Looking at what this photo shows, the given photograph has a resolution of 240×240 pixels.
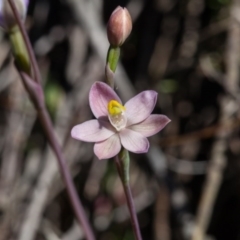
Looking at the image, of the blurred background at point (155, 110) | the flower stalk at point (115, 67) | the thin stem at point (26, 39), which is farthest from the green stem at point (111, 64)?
the blurred background at point (155, 110)

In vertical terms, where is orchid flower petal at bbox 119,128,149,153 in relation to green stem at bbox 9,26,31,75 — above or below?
below

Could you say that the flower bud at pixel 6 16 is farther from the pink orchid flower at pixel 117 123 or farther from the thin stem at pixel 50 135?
the pink orchid flower at pixel 117 123

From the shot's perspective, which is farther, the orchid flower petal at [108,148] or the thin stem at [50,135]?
the thin stem at [50,135]

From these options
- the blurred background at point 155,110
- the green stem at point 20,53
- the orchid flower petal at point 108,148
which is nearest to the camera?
the orchid flower petal at point 108,148

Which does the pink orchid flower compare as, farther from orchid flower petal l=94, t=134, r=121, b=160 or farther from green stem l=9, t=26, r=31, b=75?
green stem l=9, t=26, r=31, b=75

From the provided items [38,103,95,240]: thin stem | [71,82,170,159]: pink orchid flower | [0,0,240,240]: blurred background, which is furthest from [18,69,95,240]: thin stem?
[0,0,240,240]: blurred background

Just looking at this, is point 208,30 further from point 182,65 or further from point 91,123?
point 91,123
